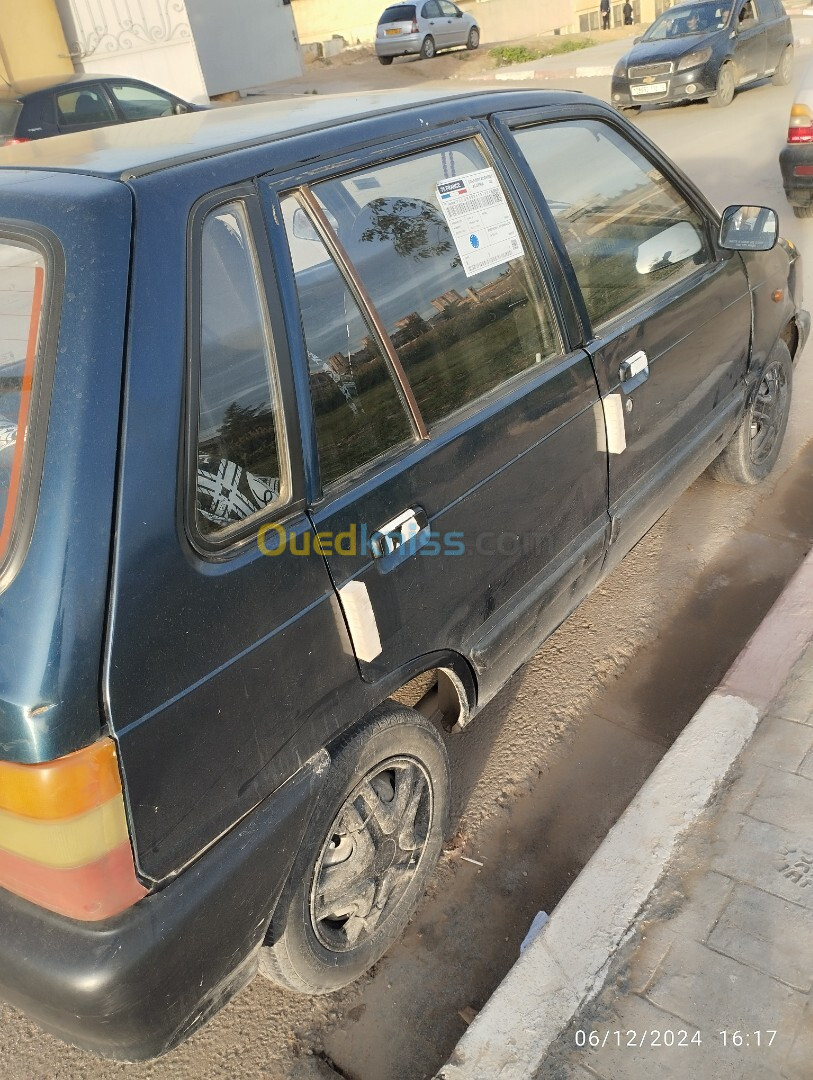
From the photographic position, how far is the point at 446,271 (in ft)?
7.96

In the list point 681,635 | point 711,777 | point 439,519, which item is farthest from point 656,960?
point 681,635

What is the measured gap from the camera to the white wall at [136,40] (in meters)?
16.3

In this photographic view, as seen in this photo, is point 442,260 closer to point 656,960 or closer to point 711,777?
point 711,777

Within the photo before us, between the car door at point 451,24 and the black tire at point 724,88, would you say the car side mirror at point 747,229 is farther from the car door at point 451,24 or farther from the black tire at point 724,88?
the car door at point 451,24

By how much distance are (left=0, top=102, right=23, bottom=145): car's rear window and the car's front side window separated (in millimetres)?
9194

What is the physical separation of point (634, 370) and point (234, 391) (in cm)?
159

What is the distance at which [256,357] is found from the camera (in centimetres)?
188

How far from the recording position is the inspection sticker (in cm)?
245

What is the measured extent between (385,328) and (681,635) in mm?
2009

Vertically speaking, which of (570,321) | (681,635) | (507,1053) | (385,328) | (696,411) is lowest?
(681,635)

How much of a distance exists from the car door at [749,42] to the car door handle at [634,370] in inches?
532

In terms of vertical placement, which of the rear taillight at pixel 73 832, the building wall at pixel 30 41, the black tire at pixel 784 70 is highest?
the building wall at pixel 30 41
